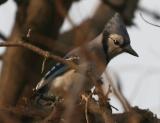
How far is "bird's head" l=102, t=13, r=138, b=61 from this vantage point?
14.2ft

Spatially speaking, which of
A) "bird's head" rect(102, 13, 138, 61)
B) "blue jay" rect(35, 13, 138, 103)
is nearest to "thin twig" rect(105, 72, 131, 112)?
"blue jay" rect(35, 13, 138, 103)

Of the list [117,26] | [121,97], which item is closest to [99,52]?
[117,26]

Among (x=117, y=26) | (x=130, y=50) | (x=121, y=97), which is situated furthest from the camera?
(x=130, y=50)

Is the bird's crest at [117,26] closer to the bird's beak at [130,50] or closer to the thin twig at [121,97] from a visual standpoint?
the bird's beak at [130,50]

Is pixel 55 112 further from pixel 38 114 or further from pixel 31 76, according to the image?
pixel 31 76

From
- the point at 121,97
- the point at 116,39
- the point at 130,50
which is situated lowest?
the point at 121,97

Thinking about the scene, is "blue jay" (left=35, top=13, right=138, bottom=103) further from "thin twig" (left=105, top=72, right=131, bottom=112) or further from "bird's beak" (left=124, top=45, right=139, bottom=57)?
"thin twig" (left=105, top=72, right=131, bottom=112)

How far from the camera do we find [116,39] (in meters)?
4.71

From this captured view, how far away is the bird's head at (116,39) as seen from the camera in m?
4.32

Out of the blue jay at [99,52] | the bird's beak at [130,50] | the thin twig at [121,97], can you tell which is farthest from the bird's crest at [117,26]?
the thin twig at [121,97]

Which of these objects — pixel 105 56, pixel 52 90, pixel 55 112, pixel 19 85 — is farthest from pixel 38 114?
pixel 19 85

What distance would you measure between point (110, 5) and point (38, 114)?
2292 millimetres

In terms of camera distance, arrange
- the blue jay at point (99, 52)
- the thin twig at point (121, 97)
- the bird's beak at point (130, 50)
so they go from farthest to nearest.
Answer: the bird's beak at point (130, 50) → the blue jay at point (99, 52) → the thin twig at point (121, 97)

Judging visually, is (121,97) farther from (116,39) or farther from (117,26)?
(116,39)
